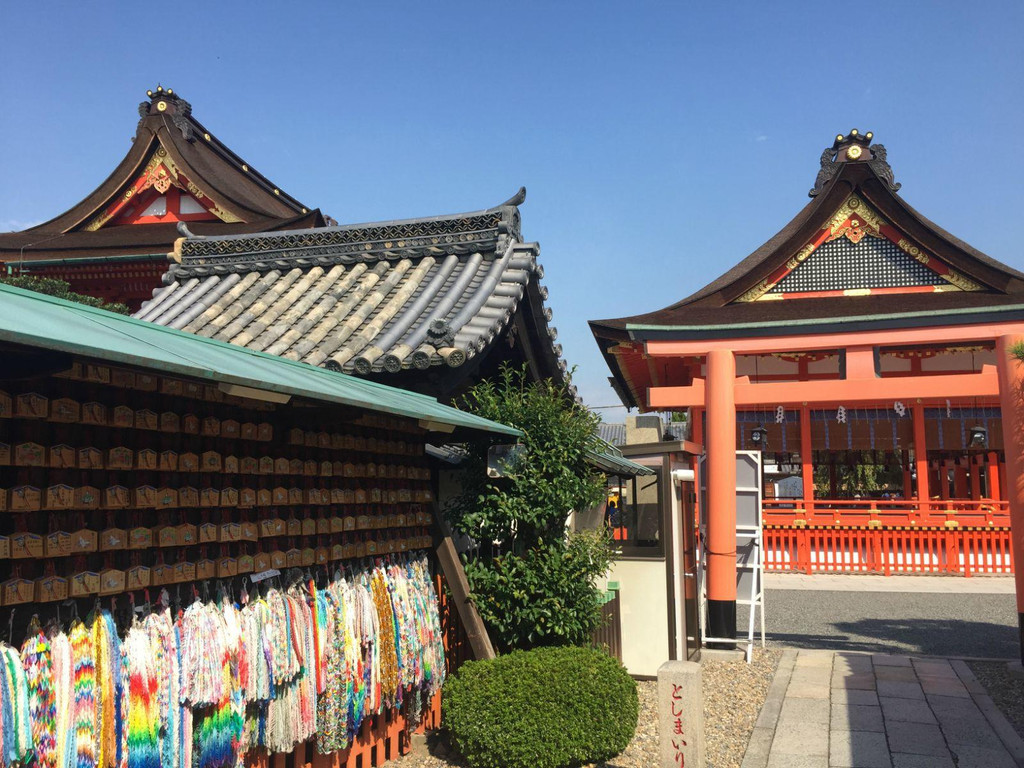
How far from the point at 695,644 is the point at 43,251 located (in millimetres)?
11954

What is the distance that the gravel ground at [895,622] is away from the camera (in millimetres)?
10672

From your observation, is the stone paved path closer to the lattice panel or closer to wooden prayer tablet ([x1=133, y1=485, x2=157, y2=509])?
wooden prayer tablet ([x1=133, y1=485, x2=157, y2=509])

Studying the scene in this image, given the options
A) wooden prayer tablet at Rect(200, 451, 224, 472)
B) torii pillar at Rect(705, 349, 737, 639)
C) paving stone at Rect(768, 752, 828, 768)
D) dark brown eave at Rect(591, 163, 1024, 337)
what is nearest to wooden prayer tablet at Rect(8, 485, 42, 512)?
wooden prayer tablet at Rect(200, 451, 224, 472)

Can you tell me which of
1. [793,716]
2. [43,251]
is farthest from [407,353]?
[43,251]

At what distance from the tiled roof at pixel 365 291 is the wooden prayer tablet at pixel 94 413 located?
2636mm

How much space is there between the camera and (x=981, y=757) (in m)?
5.98

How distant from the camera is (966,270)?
15.7 metres

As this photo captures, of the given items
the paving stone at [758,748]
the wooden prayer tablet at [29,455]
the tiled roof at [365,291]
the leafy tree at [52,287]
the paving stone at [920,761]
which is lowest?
the paving stone at [758,748]

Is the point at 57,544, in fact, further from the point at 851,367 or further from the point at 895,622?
the point at 895,622

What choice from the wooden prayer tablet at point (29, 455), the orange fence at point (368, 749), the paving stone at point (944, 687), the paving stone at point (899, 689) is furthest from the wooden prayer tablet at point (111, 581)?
the paving stone at point (944, 687)

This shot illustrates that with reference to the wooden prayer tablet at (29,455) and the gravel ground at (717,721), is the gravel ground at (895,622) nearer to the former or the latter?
the gravel ground at (717,721)

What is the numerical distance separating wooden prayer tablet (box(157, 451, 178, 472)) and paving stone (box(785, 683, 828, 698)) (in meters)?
6.27

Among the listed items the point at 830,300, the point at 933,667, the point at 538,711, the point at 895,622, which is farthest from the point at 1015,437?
the point at 830,300

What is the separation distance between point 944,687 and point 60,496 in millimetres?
8062
